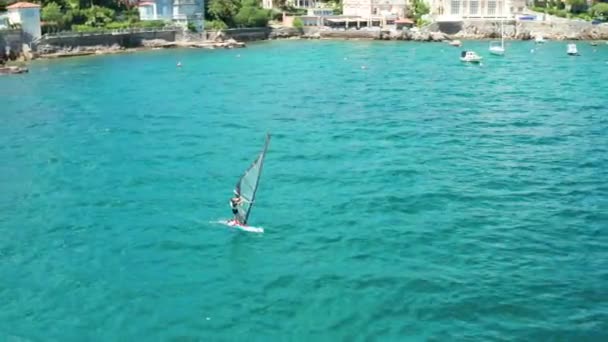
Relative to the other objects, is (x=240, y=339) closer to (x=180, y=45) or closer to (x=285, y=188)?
(x=285, y=188)

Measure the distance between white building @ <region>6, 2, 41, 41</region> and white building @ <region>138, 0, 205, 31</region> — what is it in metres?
27.4

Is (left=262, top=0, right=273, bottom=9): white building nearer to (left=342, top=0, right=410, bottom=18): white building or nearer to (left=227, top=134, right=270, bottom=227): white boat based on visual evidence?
(left=342, top=0, right=410, bottom=18): white building

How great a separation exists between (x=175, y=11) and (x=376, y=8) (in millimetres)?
45407

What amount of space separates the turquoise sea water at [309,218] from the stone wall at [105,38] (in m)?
39.4

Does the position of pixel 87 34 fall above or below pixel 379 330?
above

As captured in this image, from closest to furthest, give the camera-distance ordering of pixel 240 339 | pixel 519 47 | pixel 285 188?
pixel 240 339
pixel 285 188
pixel 519 47

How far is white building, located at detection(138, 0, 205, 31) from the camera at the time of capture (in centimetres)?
13225

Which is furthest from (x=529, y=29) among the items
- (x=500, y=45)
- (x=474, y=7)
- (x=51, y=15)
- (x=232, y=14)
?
(x=51, y=15)

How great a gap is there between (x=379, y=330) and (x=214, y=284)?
6.87 meters

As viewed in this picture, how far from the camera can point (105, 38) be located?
382 ft

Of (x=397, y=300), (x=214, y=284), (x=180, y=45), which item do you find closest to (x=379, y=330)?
(x=397, y=300)

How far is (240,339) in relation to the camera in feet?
80.2

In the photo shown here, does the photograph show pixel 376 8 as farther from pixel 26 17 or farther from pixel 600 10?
pixel 26 17

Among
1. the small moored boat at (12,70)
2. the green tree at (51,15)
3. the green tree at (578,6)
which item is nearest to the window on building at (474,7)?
the green tree at (578,6)
